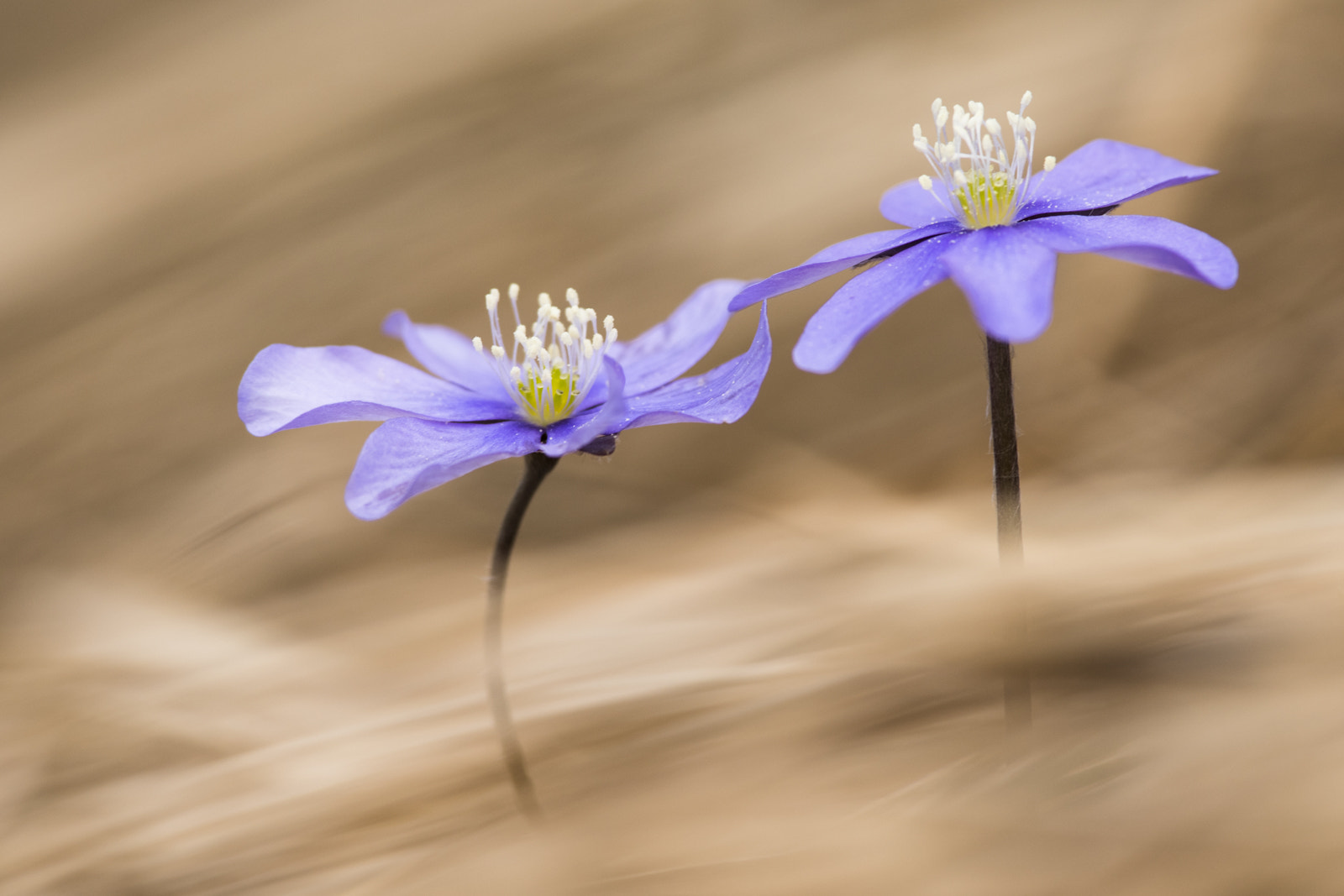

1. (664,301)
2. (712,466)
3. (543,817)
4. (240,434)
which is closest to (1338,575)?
(543,817)

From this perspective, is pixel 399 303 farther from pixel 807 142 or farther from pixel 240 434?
pixel 807 142

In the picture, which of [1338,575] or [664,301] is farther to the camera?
[664,301]

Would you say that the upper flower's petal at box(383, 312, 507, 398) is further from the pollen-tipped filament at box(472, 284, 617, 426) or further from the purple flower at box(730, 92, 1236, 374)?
the purple flower at box(730, 92, 1236, 374)

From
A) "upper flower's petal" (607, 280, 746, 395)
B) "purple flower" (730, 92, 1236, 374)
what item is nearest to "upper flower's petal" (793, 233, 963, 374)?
"purple flower" (730, 92, 1236, 374)

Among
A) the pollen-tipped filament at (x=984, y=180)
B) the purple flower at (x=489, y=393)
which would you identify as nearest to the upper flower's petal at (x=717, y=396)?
the purple flower at (x=489, y=393)

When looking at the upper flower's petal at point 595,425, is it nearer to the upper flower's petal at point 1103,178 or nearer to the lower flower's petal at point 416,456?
the lower flower's petal at point 416,456

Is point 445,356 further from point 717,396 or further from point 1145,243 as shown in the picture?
point 1145,243
